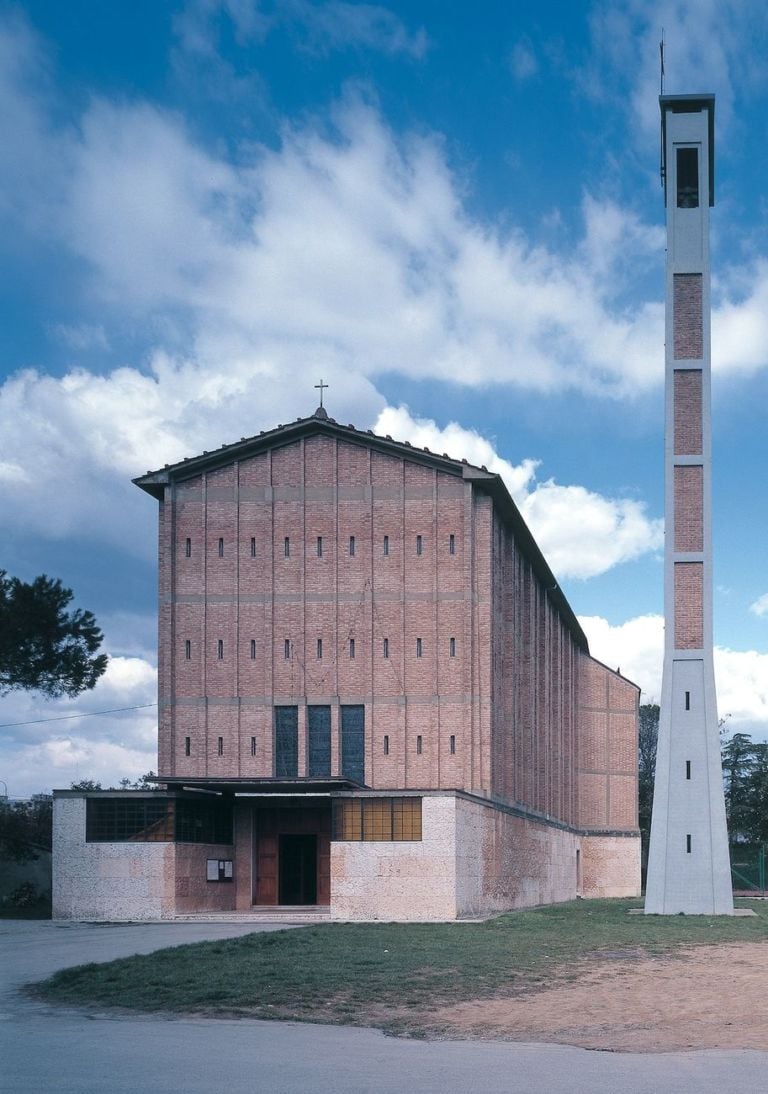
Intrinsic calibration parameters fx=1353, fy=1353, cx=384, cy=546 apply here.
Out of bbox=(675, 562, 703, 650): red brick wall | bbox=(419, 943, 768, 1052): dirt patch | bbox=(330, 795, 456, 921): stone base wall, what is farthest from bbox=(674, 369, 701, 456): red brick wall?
bbox=(419, 943, 768, 1052): dirt patch

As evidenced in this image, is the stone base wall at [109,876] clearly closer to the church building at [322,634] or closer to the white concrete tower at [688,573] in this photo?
the church building at [322,634]

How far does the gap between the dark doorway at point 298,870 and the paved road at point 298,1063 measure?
29.2 m

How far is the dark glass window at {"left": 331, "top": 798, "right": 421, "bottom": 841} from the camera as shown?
3981 centimetres

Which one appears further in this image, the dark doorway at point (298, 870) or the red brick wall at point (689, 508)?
the red brick wall at point (689, 508)

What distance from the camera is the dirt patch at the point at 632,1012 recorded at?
14977 millimetres

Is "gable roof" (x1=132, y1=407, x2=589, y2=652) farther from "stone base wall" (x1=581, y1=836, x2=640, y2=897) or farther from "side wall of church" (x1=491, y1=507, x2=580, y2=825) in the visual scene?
"stone base wall" (x1=581, y1=836, x2=640, y2=897)

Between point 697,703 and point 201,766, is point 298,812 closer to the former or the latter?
point 201,766

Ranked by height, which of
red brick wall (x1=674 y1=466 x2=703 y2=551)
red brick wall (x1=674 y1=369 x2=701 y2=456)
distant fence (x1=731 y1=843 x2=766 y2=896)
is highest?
red brick wall (x1=674 y1=369 x2=701 y2=456)

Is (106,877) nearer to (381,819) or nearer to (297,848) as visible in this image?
(297,848)

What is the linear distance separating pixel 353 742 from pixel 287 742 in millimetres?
2343

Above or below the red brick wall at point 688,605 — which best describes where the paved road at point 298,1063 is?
below

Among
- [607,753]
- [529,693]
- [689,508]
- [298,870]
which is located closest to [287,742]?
[298,870]

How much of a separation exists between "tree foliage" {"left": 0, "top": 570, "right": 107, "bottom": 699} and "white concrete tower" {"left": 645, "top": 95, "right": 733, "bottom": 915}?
20.7 m

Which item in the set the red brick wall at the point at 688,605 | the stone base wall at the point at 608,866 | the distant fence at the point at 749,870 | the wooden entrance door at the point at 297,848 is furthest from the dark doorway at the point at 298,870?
the distant fence at the point at 749,870
